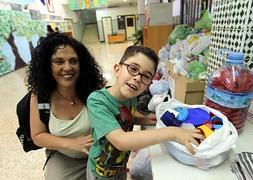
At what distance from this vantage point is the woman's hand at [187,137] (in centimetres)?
52

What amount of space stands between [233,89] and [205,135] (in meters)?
0.24

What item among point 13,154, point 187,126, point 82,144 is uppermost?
point 187,126

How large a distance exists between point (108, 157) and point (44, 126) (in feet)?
1.48

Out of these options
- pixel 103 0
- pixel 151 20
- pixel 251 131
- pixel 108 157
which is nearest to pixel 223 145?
pixel 251 131

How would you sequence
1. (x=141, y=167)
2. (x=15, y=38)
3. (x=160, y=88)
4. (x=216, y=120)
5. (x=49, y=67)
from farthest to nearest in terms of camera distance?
1. (x=15, y=38)
2. (x=160, y=88)
3. (x=141, y=167)
4. (x=49, y=67)
5. (x=216, y=120)

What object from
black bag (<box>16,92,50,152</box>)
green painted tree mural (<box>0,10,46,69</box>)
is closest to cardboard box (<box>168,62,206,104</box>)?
black bag (<box>16,92,50,152</box>)

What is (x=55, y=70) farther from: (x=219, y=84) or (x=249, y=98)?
(x=249, y=98)

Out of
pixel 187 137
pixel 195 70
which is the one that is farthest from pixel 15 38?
pixel 187 137

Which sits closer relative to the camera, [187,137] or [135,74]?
[187,137]

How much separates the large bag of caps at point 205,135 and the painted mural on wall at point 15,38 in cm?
423

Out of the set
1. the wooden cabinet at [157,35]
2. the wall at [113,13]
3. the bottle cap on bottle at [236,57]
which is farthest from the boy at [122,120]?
the wall at [113,13]

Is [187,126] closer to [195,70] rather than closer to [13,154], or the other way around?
[195,70]

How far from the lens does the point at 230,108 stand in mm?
682

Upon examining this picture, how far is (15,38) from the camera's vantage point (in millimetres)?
5125
